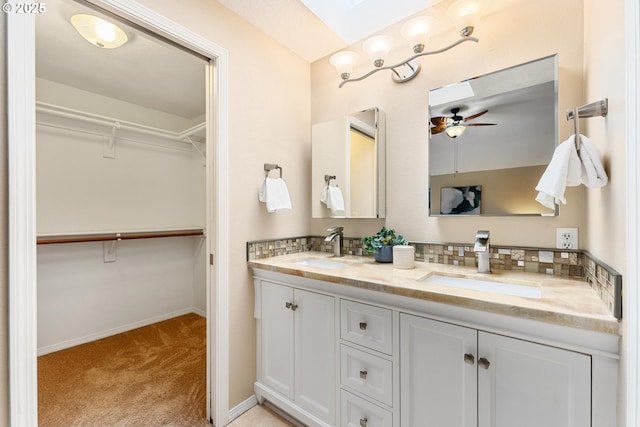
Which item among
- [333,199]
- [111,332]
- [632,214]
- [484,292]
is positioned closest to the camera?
[632,214]

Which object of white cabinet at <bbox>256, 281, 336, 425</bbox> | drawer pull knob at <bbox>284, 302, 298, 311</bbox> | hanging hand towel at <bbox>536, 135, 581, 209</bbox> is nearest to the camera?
hanging hand towel at <bbox>536, 135, 581, 209</bbox>

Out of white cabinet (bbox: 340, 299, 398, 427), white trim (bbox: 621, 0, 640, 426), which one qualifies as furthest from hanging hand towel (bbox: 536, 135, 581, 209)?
white cabinet (bbox: 340, 299, 398, 427)

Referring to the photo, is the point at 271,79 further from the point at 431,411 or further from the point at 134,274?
the point at 134,274

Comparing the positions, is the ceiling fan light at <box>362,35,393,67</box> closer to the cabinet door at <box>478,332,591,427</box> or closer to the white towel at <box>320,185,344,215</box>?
→ the white towel at <box>320,185,344,215</box>

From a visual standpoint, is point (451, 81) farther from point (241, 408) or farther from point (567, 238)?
point (241, 408)

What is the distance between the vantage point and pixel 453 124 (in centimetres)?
151

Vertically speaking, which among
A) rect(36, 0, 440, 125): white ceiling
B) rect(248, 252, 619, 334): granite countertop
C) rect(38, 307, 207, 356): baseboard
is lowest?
rect(38, 307, 207, 356): baseboard

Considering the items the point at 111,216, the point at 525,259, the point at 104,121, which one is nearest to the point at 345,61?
the point at 525,259

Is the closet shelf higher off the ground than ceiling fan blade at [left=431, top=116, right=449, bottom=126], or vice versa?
ceiling fan blade at [left=431, top=116, right=449, bottom=126]

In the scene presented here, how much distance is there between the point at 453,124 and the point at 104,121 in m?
2.94

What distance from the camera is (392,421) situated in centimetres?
113

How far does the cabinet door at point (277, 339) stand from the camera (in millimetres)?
1529

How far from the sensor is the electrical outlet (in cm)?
122

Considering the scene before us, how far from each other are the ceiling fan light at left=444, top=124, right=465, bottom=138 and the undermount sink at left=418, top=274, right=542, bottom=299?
31.3 inches
